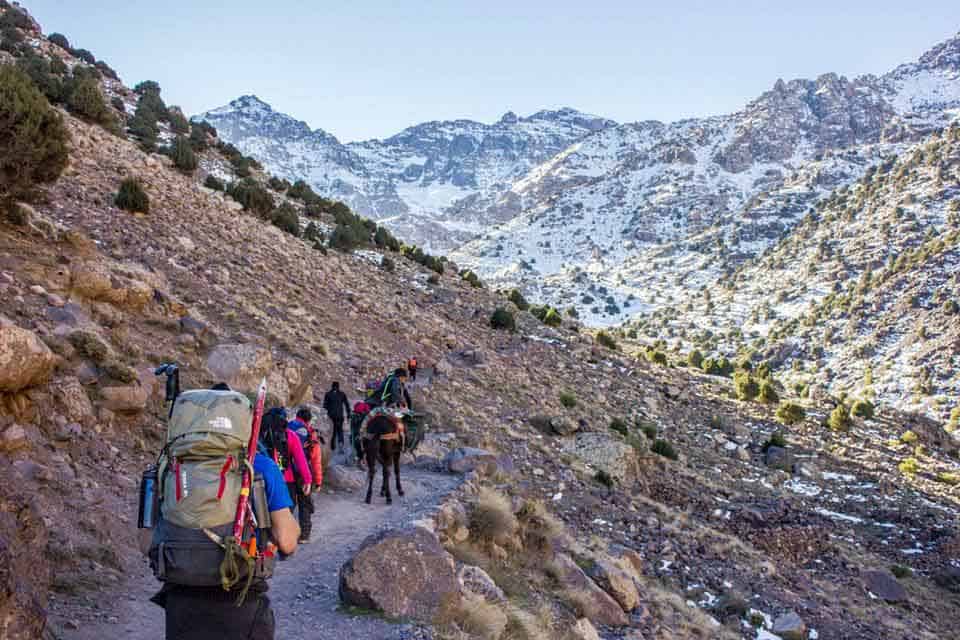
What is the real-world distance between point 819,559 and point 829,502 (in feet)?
21.1

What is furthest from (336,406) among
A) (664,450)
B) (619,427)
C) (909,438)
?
(909,438)

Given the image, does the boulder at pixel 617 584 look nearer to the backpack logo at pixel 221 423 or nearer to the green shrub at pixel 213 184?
the backpack logo at pixel 221 423

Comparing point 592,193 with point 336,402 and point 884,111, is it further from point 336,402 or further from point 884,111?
point 336,402

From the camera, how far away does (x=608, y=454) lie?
18.6 meters

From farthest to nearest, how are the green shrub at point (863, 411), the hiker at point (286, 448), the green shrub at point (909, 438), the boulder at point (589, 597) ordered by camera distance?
1. the green shrub at point (863, 411)
2. the green shrub at point (909, 438)
3. the boulder at point (589, 597)
4. the hiker at point (286, 448)

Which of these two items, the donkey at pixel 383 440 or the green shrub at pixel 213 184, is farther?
the green shrub at pixel 213 184

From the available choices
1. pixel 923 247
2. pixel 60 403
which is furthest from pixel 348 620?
pixel 923 247

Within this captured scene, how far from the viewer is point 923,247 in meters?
94.5

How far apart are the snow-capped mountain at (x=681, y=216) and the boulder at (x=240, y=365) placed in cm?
10505

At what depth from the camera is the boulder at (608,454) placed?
18250 millimetres

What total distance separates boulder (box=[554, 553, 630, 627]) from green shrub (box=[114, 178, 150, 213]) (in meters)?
14.7

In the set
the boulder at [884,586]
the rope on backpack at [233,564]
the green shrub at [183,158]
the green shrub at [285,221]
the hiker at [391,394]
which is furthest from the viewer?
the green shrub at [285,221]

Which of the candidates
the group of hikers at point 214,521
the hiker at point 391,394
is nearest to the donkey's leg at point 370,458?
the hiker at point 391,394

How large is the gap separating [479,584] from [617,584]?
3671 millimetres
